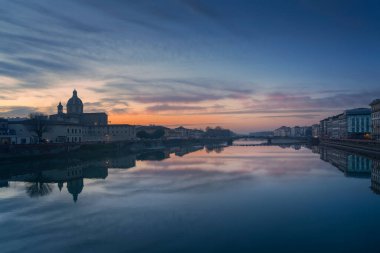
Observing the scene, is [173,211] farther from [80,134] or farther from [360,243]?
[80,134]

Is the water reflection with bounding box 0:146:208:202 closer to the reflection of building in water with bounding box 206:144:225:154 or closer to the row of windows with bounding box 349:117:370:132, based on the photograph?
the reflection of building in water with bounding box 206:144:225:154

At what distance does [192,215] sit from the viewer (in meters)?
17.6

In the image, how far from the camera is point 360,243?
13.2 m

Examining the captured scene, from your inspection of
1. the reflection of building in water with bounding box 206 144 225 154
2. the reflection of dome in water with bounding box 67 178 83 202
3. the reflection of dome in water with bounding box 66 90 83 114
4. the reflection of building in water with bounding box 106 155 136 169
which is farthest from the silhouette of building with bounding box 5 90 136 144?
the reflection of dome in water with bounding box 67 178 83 202

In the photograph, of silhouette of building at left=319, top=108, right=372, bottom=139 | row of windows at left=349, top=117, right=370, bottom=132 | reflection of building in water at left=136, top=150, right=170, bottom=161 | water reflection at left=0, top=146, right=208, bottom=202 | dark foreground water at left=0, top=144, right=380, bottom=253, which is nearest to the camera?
dark foreground water at left=0, top=144, right=380, bottom=253

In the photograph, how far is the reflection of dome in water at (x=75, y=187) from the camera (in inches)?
961

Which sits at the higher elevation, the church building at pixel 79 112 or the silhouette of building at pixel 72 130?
the church building at pixel 79 112

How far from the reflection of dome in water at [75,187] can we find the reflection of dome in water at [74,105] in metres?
98.8

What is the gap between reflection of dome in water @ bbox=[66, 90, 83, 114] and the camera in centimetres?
12538

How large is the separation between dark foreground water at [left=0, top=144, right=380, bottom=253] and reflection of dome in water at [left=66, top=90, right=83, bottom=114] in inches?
3886

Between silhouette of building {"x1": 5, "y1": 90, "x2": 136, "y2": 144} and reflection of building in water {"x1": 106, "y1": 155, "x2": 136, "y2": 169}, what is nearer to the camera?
reflection of building in water {"x1": 106, "y1": 155, "x2": 136, "y2": 169}

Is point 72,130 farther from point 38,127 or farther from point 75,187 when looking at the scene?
point 75,187

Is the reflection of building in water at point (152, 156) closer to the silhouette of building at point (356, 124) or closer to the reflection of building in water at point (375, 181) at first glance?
the reflection of building in water at point (375, 181)

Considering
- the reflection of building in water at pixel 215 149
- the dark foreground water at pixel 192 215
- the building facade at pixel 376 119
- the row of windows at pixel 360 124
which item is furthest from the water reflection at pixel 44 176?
the row of windows at pixel 360 124
